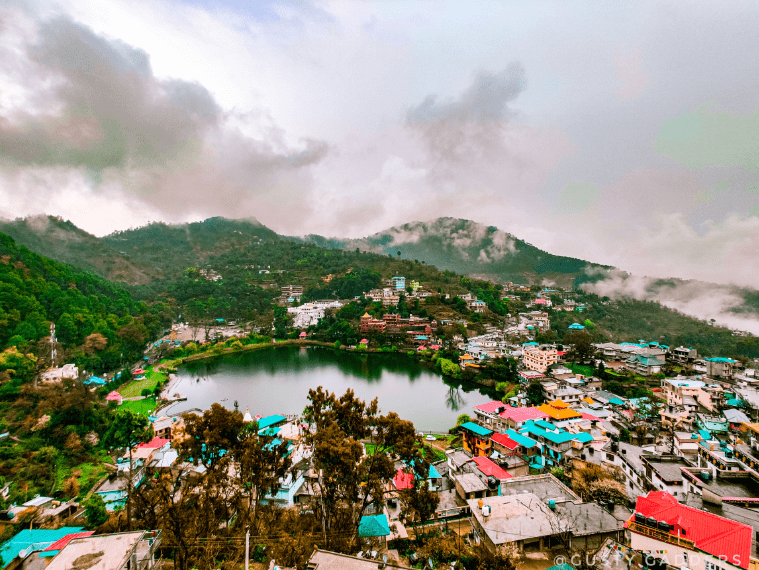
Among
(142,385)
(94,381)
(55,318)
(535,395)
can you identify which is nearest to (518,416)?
(535,395)

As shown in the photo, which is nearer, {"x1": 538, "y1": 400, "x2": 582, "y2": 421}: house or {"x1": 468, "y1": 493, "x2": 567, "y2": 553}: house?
{"x1": 468, "y1": 493, "x2": 567, "y2": 553}: house

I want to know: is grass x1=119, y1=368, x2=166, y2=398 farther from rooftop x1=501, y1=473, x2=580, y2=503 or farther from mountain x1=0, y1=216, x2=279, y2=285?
mountain x1=0, y1=216, x2=279, y2=285

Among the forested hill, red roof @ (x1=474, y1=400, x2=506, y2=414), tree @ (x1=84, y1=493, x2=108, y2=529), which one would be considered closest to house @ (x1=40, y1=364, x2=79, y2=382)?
the forested hill

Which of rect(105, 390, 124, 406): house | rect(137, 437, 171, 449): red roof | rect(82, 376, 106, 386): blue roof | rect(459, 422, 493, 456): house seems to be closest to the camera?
rect(137, 437, 171, 449): red roof

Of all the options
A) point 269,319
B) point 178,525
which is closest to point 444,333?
point 269,319

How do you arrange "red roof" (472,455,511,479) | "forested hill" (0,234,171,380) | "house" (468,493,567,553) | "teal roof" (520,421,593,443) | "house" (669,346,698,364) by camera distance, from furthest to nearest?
"house" (669,346,698,364), "forested hill" (0,234,171,380), "teal roof" (520,421,593,443), "red roof" (472,455,511,479), "house" (468,493,567,553)

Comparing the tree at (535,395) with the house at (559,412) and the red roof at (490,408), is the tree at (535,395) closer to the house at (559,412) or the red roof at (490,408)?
the house at (559,412)

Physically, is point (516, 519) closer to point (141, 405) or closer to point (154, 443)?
point (154, 443)

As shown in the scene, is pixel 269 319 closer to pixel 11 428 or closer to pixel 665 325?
pixel 11 428
